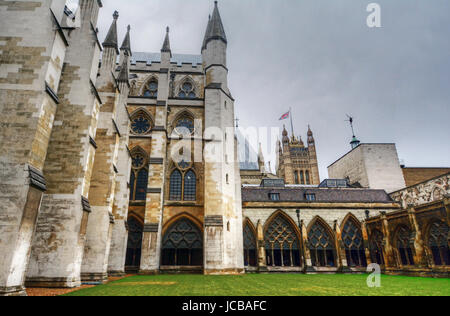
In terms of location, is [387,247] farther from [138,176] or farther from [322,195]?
[138,176]

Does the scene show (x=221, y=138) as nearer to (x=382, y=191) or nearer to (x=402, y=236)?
(x=402, y=236)

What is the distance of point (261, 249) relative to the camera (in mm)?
19578

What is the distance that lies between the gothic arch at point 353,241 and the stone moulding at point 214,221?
1135 centimetres

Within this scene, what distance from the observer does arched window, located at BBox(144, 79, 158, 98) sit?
25.6m

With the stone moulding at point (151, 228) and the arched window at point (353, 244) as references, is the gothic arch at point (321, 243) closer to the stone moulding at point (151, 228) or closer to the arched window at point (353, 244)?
the arched window at point (353, 244)

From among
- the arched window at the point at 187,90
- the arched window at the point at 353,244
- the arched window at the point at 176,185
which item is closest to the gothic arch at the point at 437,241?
the arched window at the point at 353,244

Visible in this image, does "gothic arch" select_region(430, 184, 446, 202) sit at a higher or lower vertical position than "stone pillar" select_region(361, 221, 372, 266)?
higher

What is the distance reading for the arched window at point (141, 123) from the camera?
69.3 feet

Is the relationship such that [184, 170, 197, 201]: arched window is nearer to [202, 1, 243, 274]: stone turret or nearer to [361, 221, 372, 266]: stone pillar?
[202, 1, 243, 274]: stone turret

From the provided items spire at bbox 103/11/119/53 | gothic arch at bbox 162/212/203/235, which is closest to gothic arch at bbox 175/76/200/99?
spire at bbox 103/11/119/53

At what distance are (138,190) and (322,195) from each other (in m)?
16.7

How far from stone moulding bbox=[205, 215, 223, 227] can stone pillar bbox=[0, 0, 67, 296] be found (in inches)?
439
